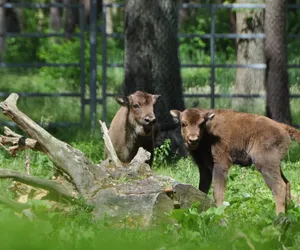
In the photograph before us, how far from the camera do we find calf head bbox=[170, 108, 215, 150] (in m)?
10.4

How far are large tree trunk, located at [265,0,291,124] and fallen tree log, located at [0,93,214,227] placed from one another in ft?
25.4

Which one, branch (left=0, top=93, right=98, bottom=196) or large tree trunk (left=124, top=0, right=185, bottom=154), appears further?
large tree trunk (left=124, top=0, right=185, bottom=154)

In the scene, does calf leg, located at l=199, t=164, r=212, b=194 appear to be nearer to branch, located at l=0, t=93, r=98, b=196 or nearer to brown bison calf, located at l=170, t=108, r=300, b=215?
brown bison calf, located at l=170, t=108, r=300, b=215

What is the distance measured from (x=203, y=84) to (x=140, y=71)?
6201 mm

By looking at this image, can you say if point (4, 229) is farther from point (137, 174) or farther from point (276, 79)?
point (276, 79)

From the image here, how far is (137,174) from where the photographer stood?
908 cm

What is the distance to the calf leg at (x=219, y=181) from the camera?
1025 centimetres

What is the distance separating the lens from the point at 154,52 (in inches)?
600

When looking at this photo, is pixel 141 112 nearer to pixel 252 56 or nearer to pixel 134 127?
pixel 134 127

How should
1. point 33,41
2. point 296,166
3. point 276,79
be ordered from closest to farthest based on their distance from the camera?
point 296,166 < point 276,79 < point 33,41

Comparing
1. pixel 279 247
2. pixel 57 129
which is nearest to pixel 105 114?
pixel 57 129

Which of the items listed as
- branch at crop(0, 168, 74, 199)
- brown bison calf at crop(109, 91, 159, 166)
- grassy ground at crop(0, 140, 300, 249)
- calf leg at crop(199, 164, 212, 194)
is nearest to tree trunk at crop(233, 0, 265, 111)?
brown bison calf at crop(109, 91, 159, 166)

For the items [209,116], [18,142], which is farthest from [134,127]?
[18,142]

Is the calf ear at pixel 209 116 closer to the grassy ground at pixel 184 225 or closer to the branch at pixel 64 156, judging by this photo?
the grassy ground at pixel 184 225
